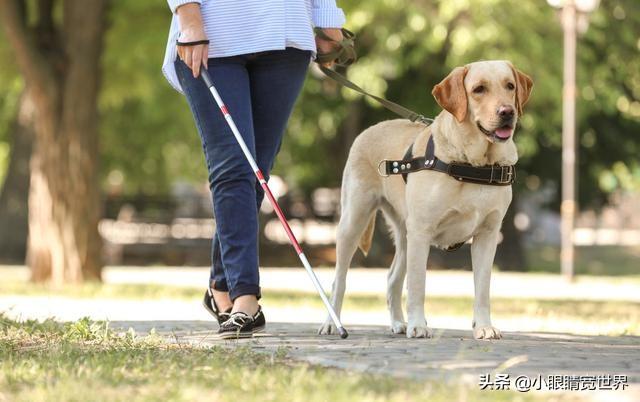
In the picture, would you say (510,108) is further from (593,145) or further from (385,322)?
(593,145)

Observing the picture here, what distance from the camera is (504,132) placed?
6.06 metres

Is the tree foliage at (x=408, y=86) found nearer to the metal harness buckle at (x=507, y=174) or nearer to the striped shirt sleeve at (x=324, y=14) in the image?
the striped shirt sleeve at (x=324, y=14)

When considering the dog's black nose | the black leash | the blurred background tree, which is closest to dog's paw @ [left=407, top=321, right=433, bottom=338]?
the dog's black nose

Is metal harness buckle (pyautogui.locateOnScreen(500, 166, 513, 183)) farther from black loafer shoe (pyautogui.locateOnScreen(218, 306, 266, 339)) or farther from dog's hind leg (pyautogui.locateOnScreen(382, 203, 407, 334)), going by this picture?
black loafer shoe (pyautogui.locateOnScreen(218, 306, 266, 339))

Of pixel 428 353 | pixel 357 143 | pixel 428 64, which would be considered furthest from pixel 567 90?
pixel 428 353

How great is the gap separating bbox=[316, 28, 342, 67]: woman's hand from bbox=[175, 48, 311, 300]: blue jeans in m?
0.46

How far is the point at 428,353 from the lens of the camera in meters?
5.41

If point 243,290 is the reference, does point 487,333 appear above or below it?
below

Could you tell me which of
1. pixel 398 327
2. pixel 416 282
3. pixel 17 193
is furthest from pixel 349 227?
pixel 17 193

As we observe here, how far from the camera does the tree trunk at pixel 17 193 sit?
25453 mm

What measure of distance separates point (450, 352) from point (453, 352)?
14mm

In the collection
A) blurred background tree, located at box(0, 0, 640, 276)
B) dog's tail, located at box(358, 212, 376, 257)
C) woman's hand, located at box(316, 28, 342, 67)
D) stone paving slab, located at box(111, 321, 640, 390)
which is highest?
blurred background tree, located at box(0, 0, 640, 276)

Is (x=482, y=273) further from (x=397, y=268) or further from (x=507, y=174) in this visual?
(x=397, y=268)

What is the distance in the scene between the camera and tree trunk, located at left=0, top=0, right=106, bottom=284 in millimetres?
15617
